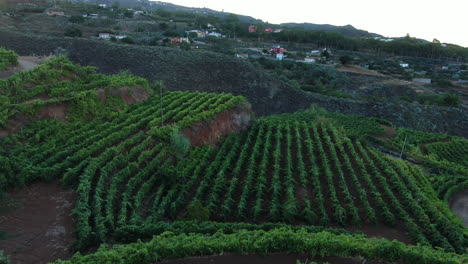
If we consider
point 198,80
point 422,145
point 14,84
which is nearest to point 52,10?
point 198,80

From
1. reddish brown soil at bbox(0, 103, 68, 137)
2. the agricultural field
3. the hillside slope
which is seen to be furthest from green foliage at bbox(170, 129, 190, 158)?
the hillside slope

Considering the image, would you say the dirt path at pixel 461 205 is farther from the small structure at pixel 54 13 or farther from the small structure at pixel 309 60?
the small structure at pixel 54 13

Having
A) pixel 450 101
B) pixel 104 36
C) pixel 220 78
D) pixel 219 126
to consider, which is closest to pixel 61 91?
pixel 219 126

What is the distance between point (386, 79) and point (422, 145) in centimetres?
3522

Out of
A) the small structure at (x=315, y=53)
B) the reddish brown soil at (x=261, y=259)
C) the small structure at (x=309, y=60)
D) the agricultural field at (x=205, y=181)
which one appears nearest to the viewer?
the reddish brown soil at (x=261, y=259)

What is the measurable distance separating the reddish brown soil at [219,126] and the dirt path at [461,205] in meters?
12.9

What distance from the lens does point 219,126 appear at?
62.4ft

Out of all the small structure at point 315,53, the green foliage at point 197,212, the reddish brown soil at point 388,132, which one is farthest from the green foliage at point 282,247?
the small structure at point 315,53

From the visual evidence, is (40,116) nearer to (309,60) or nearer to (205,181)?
(205,181)

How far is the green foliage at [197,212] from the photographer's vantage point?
36.0 feet

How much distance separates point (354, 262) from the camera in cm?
758

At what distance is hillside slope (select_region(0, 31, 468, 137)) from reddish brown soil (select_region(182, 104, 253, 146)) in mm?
15371

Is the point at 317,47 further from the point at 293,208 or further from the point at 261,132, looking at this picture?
the point at 293,208

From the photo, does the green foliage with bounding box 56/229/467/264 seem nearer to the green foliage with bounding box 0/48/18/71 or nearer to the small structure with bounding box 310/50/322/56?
the green foliage with bounding box 0/48/18/71
